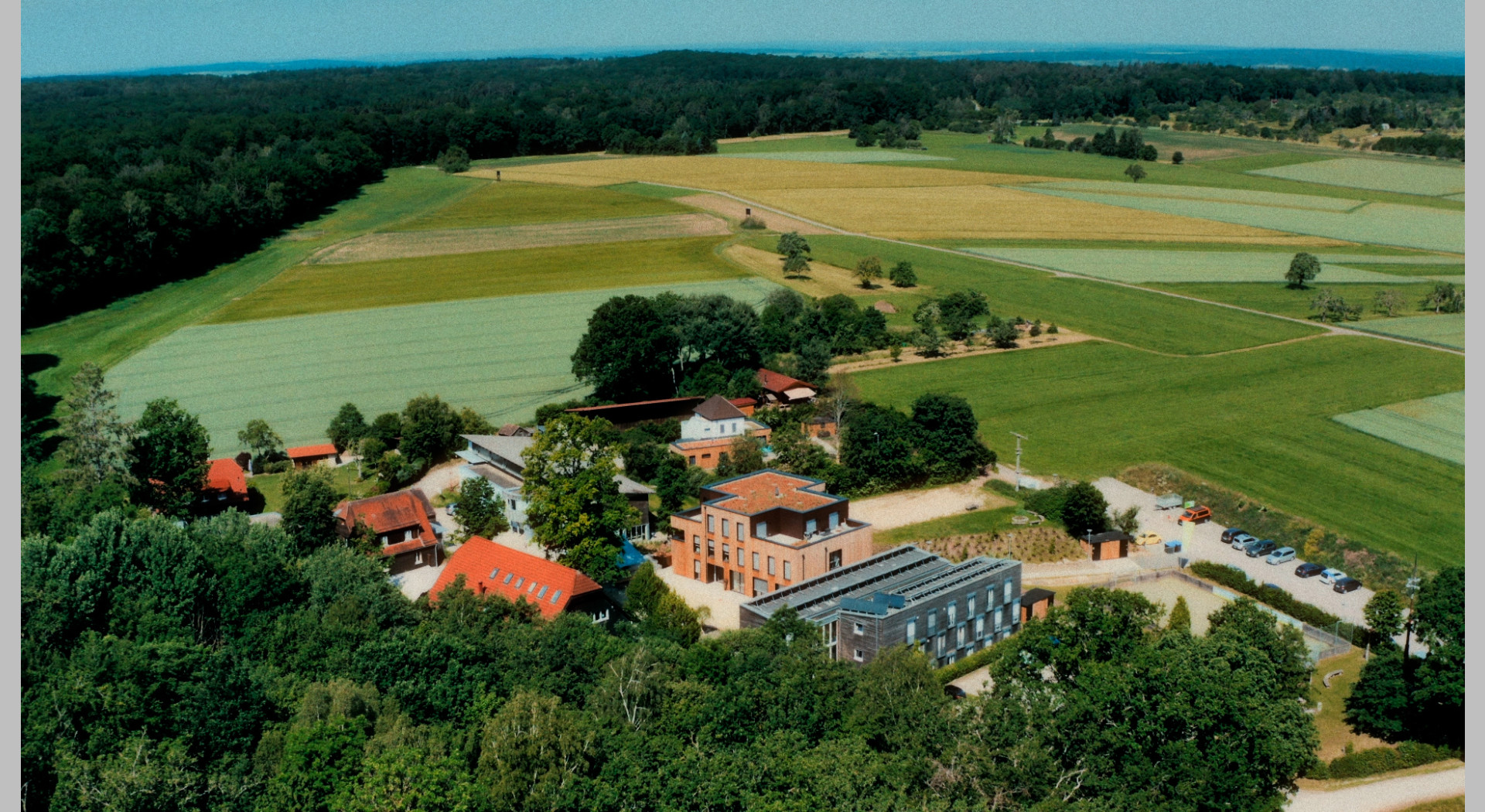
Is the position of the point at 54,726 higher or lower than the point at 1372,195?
lower

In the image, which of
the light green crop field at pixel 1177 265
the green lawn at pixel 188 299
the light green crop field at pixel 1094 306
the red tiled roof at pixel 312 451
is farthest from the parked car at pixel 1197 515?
the green lawn at pixel 188 299

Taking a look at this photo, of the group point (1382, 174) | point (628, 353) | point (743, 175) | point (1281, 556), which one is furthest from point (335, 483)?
point (1382, 174)

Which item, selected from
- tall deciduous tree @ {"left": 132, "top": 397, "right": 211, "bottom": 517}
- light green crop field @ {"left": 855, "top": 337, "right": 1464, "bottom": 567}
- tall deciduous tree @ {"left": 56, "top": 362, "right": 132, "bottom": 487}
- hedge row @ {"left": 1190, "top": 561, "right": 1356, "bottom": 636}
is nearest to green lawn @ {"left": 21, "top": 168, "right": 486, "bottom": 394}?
Answer: tall deciduous tree @ {"left": 56, "top": 362, "right": 132, "bottom": 487}

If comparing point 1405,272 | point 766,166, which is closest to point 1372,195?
point 1405,272

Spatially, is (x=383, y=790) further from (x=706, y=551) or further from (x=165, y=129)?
(x=165, y=129)

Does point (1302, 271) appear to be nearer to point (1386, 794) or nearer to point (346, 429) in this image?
point (1386, 794)
